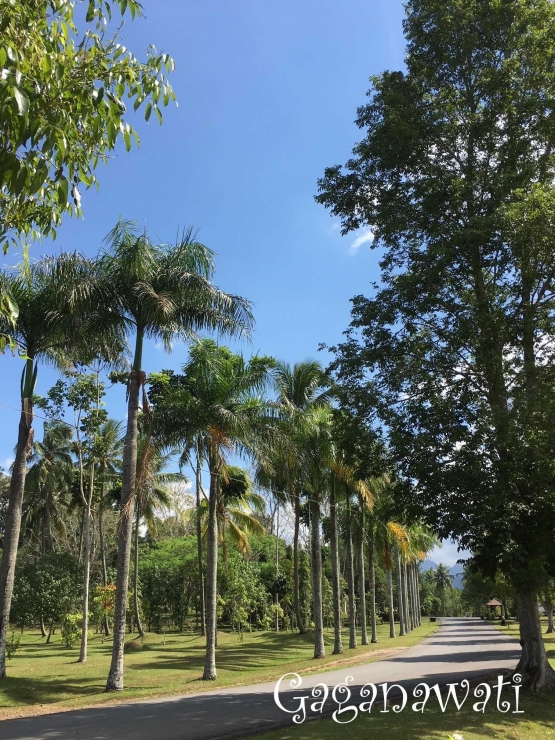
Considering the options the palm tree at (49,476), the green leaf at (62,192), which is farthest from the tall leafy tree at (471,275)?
the palm tree at (49,476)

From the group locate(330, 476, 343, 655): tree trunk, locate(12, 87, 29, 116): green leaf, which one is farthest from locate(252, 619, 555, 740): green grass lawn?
locate(330, 476, 343, 655): tree trunk

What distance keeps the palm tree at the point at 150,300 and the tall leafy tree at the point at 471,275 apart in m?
4.85

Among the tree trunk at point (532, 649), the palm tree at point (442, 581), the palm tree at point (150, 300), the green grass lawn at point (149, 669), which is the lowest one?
the palm tree at point (442, 581)

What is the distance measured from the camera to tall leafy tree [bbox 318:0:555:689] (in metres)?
10.7

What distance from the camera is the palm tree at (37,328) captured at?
15695mm

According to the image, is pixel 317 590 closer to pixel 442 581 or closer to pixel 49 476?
pixel 49 476

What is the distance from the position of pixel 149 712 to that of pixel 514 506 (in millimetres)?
7960

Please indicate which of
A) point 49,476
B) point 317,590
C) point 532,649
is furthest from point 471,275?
point 49,476

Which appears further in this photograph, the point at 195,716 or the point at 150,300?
the point at 150,300

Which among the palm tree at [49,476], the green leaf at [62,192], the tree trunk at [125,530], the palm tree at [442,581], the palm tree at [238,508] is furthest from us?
the palm tree at [442,581]

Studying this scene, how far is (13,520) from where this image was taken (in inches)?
645

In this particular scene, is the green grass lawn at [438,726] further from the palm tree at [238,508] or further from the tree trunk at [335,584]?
the palm tree at [238,508]

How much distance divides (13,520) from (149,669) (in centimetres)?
710

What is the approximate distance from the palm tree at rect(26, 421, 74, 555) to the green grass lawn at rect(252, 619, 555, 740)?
33697 mm
